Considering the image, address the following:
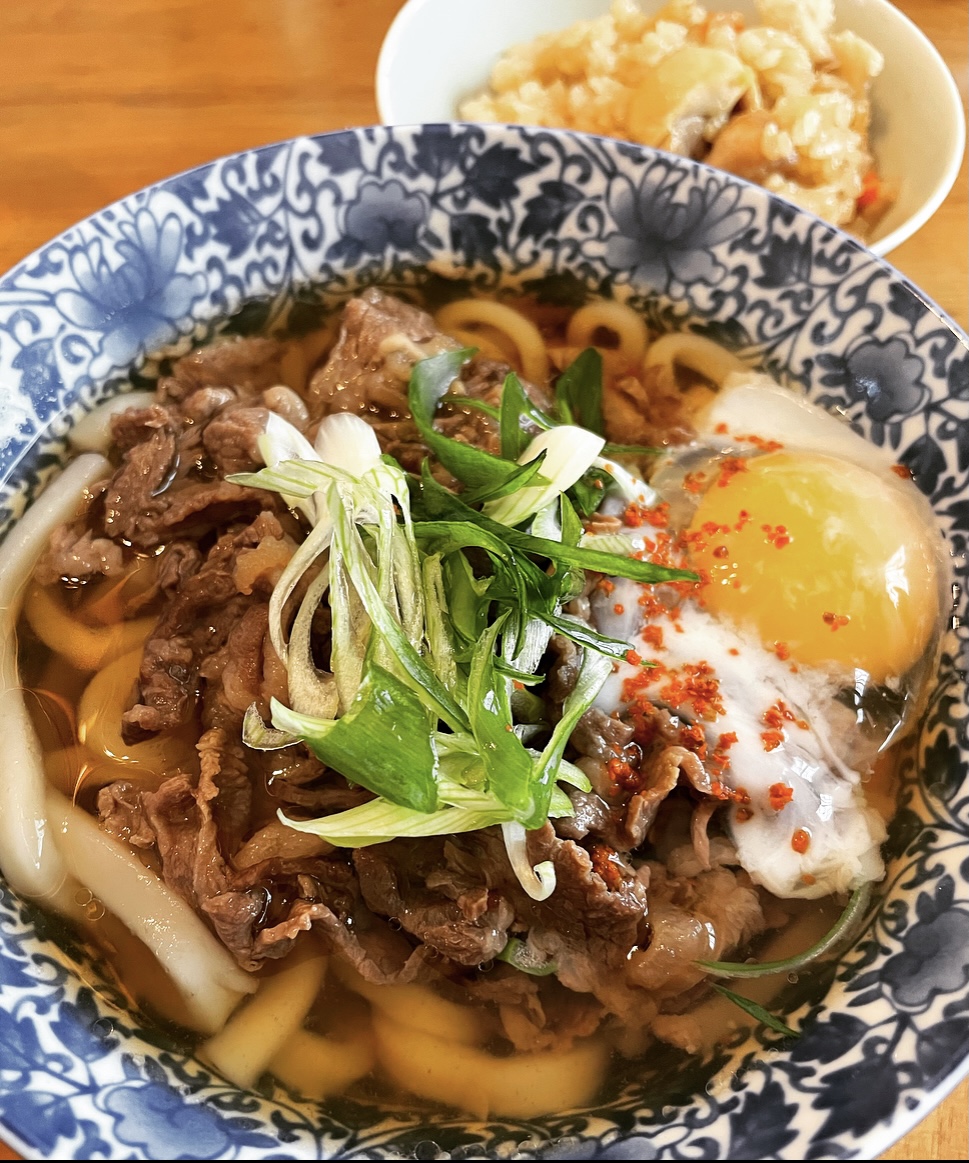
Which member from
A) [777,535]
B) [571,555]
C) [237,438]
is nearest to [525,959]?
[571,555]

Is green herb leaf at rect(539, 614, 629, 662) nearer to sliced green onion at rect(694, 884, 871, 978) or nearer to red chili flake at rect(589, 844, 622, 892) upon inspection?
red chili flake at rect(589, 844, 622, 892)

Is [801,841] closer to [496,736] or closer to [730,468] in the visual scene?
[496,736]

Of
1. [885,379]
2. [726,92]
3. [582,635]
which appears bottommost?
[582,635]

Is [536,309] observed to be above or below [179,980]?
above

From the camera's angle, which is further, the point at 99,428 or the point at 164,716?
the point at 99,428

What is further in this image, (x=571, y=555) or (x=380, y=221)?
(x=380, y=221)

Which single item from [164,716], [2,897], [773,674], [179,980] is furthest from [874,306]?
[2,897]

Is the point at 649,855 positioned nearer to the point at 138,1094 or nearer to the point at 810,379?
the point at 138,1094
